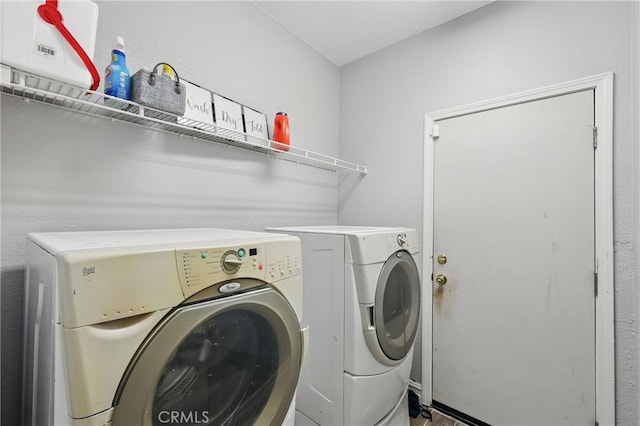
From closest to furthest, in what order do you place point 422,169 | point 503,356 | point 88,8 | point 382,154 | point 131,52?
point 88,8 → point 131,52 → point 503,356 → point 422,169 → point 382,154

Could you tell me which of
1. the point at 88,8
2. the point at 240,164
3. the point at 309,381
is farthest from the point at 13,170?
the point at 309,381

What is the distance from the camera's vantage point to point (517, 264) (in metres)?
1.75

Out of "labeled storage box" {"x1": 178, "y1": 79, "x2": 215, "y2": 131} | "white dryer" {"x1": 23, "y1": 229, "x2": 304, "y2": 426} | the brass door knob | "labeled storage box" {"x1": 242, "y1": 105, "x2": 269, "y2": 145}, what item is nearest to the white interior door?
the brass door knob

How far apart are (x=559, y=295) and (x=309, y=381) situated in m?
1.47

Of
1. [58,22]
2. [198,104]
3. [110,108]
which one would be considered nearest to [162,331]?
[110,108]

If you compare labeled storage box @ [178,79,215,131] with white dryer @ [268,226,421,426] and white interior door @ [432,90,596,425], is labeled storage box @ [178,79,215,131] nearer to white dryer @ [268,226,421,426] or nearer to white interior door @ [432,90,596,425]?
white dryer @ [268,226,421,426]

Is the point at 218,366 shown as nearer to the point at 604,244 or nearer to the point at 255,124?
the point at 255,124

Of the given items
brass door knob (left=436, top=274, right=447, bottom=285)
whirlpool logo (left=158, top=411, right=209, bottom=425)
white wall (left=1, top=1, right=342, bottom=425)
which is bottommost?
A: whirlpool logo (left=158, top=411, right=209, bottom=425)

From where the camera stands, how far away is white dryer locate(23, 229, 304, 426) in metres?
0.61

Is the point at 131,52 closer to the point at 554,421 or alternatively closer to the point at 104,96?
the point at 104,96

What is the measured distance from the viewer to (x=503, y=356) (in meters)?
1.79

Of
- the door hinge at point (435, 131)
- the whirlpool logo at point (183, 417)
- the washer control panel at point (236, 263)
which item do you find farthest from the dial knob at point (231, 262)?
the door hinge at point (435, 131)

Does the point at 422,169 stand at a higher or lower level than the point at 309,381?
higher

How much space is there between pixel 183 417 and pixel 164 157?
3.85ft
